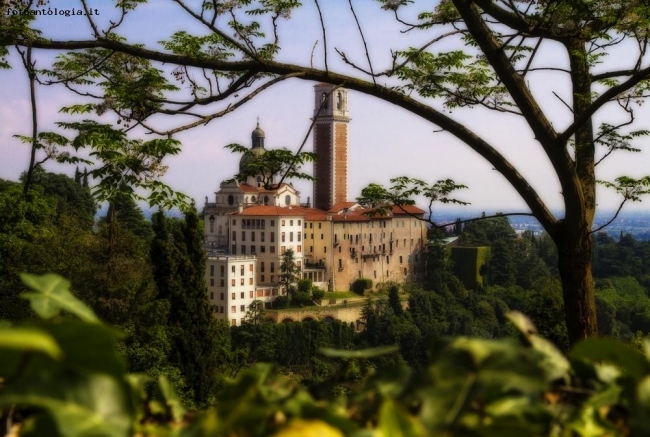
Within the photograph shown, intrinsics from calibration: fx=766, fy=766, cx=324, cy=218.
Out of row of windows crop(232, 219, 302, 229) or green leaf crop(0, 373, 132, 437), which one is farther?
row of windows crop(232, 219, 302, 229)

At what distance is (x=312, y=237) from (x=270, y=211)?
3492 millimetres

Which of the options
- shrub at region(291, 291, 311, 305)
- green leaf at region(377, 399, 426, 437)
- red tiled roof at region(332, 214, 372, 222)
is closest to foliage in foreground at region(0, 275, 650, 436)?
green leaf at region(377, 399, 426, 437)

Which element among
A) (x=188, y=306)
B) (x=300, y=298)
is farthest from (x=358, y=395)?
(x=300, y=298)

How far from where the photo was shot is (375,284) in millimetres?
47250

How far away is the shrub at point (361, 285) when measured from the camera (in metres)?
46.0

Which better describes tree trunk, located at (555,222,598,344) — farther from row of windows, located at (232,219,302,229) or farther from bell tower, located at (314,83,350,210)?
bell tower, located at (314,83,350,210)

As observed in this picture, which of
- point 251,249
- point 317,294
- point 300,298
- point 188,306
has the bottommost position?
point 300,298

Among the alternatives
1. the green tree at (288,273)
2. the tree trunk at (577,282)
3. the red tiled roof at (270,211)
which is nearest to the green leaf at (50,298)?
the tree trunk at (577,282)

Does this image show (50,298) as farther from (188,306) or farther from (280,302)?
(280,302)

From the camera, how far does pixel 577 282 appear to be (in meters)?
3.33

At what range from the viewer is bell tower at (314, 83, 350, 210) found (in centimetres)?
5047

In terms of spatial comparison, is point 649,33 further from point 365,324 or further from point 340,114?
point 340,114

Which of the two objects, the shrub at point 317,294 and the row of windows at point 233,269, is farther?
the shrub at point 317,294

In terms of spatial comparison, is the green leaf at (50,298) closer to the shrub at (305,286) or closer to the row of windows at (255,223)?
the shrub at (305,286)
